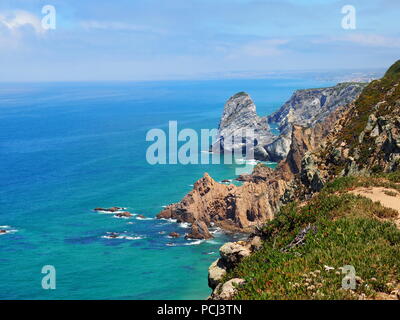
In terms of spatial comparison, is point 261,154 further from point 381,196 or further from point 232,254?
point 232,254

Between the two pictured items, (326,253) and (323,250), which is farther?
(323,250)

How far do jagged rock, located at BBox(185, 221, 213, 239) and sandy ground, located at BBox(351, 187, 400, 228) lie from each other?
53.0m

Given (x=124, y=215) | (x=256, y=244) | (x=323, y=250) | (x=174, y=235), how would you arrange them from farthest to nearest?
(x=124, y=215) → (x=174, y=235) → (x=256, y=244) → (x=323, y=250)

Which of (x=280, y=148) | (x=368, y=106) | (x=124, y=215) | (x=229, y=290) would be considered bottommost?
(x=124, y=215)

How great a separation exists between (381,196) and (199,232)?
55.0 m

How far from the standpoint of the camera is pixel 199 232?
75750 mm

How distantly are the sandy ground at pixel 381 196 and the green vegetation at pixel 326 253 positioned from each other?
1194 millimetres

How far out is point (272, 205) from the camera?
271ft

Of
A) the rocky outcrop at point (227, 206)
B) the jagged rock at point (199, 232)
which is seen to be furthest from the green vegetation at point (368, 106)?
the jagged rock at point (199, 232)

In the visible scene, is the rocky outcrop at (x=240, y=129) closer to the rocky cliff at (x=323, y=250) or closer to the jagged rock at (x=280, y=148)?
the jagged rock at (x=280, y=148)

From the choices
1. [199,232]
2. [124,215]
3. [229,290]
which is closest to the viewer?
[229,290]

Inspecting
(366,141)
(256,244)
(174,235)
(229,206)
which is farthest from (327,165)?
(229,206)

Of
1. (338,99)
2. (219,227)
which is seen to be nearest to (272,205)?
(219,227)
